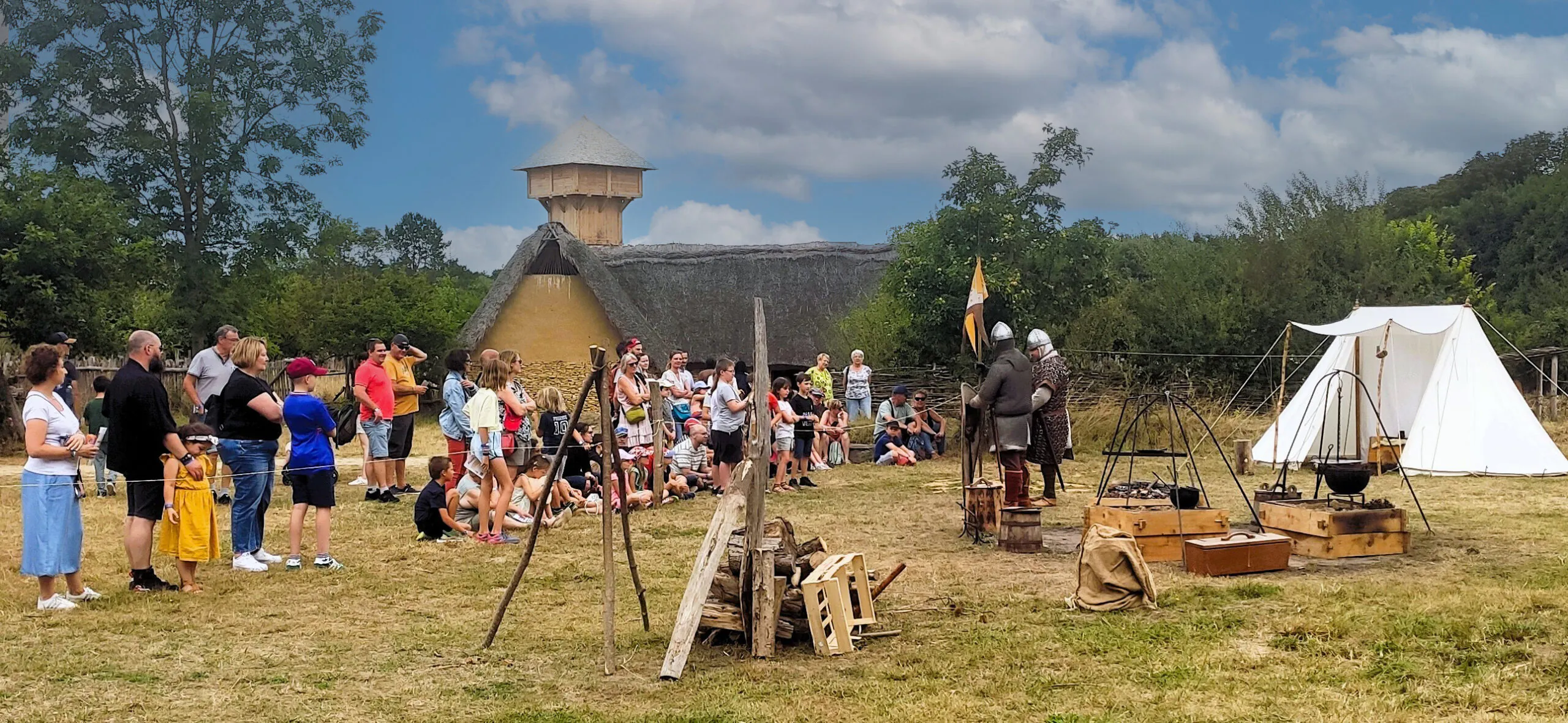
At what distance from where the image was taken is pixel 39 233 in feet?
55.0

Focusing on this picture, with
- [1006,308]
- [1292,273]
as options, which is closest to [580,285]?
[1006,308]

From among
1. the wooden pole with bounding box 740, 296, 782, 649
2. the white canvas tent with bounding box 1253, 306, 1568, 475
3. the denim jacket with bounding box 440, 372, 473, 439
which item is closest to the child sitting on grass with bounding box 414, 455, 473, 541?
the denim jacket with bounding box 440, 372, 473, 439

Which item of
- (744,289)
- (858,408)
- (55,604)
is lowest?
(55,604)

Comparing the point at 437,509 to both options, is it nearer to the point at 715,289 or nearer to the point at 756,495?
the point at 756,495

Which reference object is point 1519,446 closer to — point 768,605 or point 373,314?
point 768,605

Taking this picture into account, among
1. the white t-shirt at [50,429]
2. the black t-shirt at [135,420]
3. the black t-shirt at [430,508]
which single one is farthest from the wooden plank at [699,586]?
the black t-shirt at [430,508]

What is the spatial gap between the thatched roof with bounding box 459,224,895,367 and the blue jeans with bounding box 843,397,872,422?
8.26 m

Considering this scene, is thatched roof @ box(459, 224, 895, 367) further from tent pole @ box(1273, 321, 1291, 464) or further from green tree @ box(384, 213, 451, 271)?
green tree @ box(384, 213, 451, 271)

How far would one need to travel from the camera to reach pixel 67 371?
39.4 feet

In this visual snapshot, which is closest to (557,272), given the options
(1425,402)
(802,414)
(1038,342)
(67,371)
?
(802,414)

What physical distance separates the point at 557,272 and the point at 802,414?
12.9 metres

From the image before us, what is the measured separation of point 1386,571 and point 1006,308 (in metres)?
10.6

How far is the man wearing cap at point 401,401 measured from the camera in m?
11.0

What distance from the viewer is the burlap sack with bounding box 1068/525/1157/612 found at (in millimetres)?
6551
